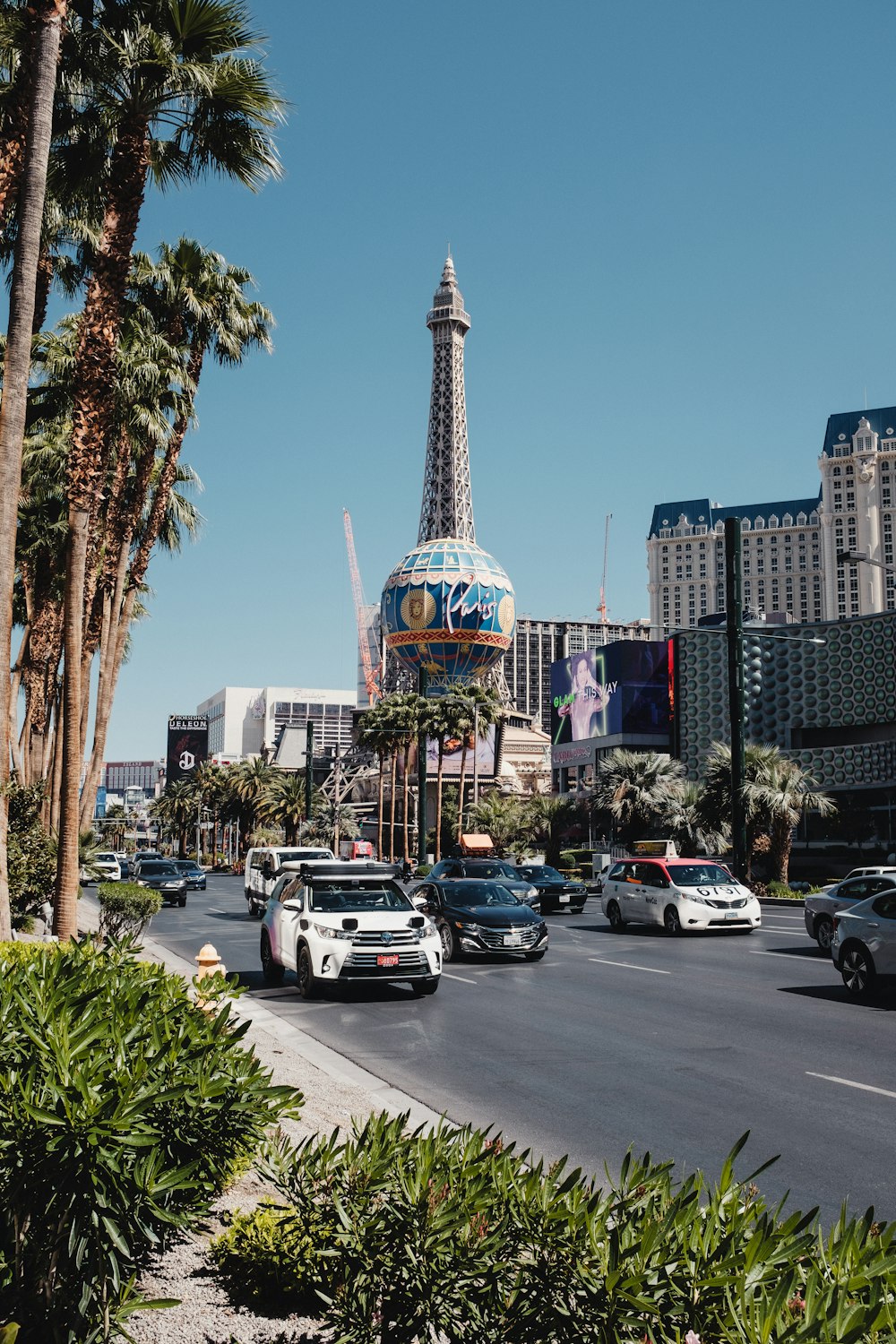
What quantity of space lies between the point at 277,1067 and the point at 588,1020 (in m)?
4.78

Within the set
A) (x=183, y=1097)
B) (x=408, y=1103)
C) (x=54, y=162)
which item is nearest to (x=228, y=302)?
(x=54, y=162)

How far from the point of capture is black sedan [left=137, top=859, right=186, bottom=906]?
4112 cm

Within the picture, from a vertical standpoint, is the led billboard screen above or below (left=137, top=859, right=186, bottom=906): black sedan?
above

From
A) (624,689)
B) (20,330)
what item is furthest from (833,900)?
(624,689)

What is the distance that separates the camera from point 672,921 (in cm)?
2483

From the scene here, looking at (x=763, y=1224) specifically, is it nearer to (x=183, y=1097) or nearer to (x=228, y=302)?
(x=183, y=1097)

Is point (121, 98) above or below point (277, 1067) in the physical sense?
above

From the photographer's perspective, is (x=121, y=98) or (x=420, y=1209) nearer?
(x=420, y=1209)

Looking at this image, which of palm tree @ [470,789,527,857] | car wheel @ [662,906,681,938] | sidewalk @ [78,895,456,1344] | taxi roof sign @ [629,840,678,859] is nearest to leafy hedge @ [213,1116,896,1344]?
sidewalk @ [78,895,456,1344]

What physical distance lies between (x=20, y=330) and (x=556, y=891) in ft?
75.6

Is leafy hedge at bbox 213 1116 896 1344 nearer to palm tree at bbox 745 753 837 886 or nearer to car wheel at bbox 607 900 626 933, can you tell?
car wheel at bbox 607 900 626 933

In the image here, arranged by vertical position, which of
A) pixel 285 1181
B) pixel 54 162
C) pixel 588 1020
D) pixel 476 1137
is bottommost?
pixel 588 1020

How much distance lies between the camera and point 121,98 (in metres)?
17.6

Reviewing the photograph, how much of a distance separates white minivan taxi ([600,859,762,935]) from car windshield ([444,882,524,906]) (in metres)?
5.07
